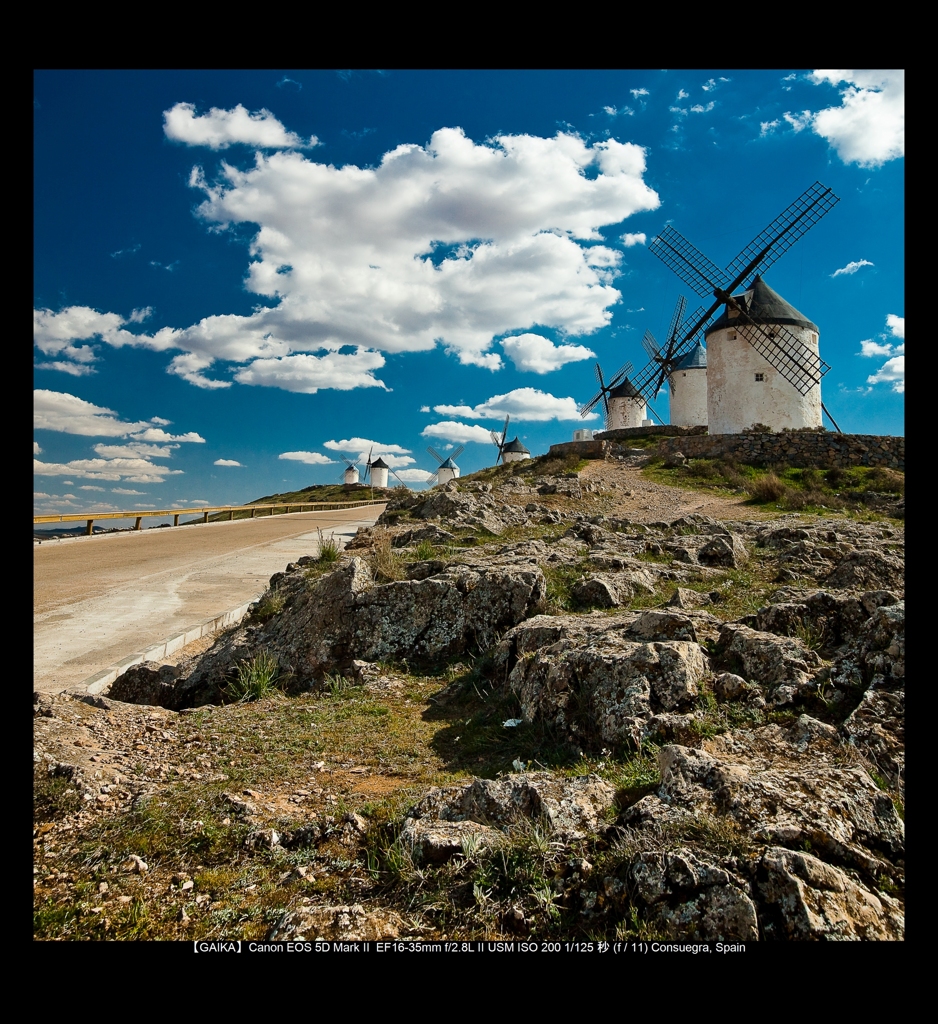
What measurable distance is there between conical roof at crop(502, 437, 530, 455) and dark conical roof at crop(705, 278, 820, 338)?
3871 centimetres

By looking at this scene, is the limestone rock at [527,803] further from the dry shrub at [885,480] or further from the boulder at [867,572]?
the dry shrub at [885,480]

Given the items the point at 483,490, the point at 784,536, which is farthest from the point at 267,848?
the point at 483,490

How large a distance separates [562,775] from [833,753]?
1558mm

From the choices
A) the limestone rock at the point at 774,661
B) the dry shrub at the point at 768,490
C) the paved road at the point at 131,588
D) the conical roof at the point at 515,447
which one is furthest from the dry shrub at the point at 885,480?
the conical roof at the point at 515,447

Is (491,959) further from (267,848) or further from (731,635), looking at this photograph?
(731,635)

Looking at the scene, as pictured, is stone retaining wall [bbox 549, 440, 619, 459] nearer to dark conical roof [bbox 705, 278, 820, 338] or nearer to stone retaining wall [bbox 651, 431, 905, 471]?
stone retaining wall [bbox 651, 431, 905, 471]

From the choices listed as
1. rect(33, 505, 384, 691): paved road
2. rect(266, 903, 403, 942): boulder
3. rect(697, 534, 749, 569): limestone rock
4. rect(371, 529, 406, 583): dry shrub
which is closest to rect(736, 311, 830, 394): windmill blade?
rect(33, 505, 384, 691): paved road

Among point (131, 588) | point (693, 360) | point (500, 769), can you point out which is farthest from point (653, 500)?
point (693, 360)

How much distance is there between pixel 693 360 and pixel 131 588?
4393cm

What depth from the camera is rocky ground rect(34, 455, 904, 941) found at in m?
2.48

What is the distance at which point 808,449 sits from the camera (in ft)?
87.8

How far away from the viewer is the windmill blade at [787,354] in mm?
33500

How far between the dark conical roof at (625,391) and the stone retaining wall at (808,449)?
25981mm

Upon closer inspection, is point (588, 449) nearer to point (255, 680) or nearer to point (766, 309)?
point (766, 309)
